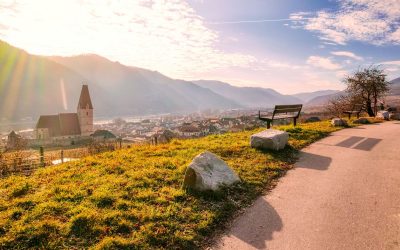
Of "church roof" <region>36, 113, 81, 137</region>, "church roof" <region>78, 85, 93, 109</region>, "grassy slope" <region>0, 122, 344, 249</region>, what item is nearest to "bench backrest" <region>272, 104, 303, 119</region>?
"grassy slope" <region>0, 122, 344, 249</region>

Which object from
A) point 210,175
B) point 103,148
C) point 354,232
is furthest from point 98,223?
point 103,148

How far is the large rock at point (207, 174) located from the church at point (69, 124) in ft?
273

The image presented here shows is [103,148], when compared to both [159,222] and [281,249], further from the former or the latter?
[281,249]

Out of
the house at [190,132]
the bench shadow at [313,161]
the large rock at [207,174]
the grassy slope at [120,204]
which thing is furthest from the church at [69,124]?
the large rock at [207,174]

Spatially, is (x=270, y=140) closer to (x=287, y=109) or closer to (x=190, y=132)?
(x=287, y=109)

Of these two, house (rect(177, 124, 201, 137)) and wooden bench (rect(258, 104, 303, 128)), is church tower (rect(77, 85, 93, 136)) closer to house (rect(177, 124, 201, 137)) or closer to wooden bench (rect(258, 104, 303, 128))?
house (rect(177, 124, 201, 137))

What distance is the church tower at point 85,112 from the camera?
84688 mm

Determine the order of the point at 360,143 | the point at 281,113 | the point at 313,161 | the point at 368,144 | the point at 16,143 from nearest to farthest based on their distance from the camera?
the point at 313,161 < the point at 368,144 < the point at 360,143 < the point at 281,113 < the point at 16,143

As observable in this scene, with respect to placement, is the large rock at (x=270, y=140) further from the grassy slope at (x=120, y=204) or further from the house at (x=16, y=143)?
the house at (x=16, y=143)

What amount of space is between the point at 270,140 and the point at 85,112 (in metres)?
83.1

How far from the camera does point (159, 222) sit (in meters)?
5.53

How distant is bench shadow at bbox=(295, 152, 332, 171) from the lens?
9531 mm

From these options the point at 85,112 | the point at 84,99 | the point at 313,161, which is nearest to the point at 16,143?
the point at 313,161

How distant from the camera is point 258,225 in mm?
5742
